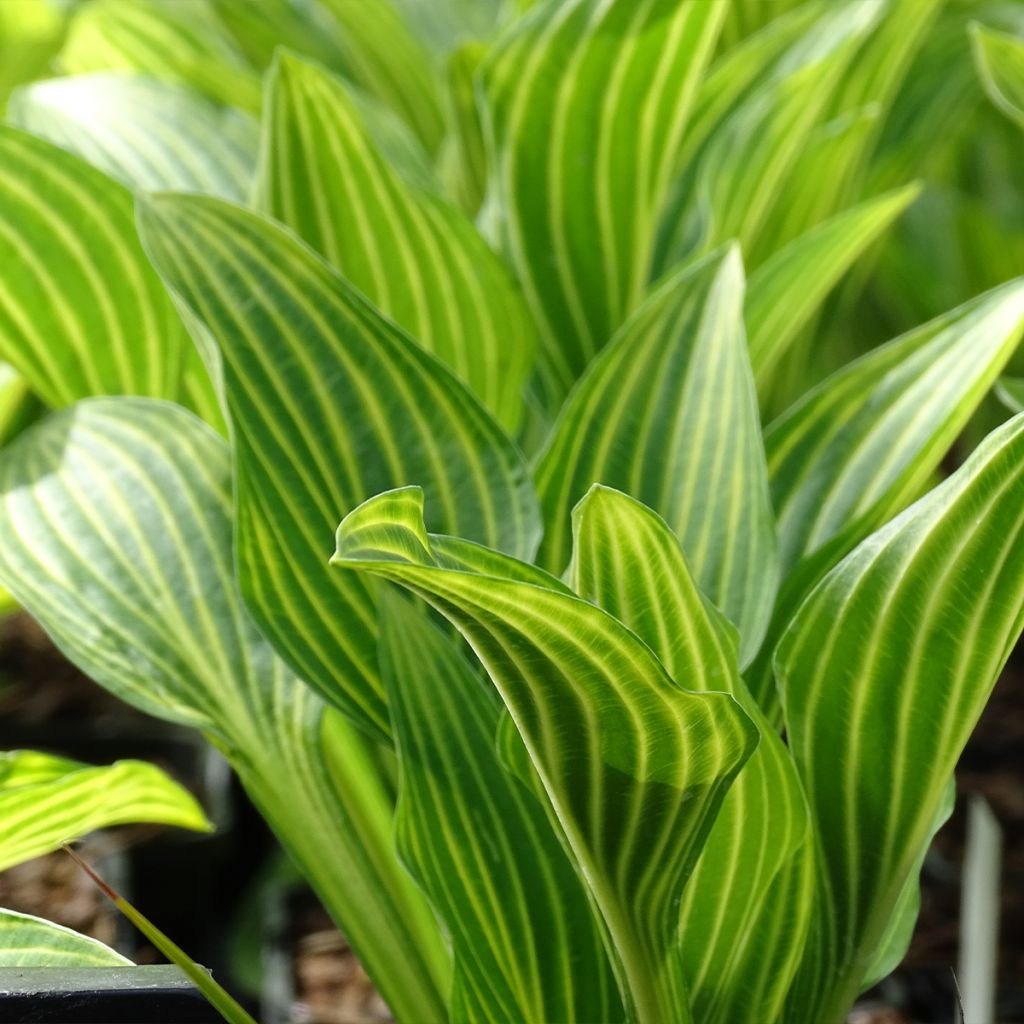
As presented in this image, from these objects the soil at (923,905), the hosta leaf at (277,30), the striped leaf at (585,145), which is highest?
the hosta leaf at (277,30)

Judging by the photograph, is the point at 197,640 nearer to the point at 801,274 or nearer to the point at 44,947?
the point at 44,947

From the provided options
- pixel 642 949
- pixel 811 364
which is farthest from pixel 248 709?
pixel 811 364

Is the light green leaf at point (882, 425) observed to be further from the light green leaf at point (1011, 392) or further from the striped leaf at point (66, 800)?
the striped leaf at point (66, 800)

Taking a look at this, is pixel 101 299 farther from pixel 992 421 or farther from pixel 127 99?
pixel 992 421

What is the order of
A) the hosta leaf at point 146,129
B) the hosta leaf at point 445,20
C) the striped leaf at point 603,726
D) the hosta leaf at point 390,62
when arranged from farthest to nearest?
the hosta leaf at point 445,20, the hosta leaf at point 390,62, the hosta leaf at point 146,129, the striped leaf at point 603,726

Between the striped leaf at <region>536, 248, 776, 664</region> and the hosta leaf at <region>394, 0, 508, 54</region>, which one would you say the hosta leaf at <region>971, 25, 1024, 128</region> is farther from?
the hosta leaf at <region>394, 0, 508, 54</region>

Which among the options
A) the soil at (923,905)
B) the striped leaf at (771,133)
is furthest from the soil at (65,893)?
the striped leaf at (771,133)
